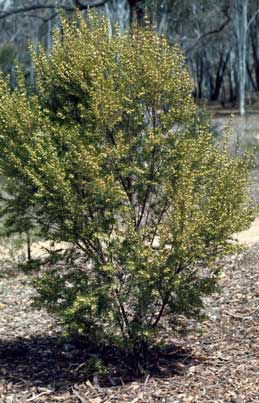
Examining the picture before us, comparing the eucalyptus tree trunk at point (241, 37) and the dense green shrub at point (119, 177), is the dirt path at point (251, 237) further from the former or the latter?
the eucalyptus tree trunk at point (241, 37)

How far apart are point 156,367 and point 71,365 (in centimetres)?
76

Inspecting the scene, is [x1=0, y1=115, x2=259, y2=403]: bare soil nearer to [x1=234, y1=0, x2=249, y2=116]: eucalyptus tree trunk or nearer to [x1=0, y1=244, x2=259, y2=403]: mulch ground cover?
[x1=0, y1=244, x2=259, y2=403]: mulch ground cover

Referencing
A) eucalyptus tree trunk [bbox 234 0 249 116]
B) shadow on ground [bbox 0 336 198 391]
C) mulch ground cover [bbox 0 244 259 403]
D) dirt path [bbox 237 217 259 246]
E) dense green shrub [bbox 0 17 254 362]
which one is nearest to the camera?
dense green shrub [bbox 0 17 254 362]

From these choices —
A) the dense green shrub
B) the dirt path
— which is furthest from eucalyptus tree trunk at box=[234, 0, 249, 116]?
the dense green shrub

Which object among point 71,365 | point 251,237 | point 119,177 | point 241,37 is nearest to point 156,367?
point 71,365

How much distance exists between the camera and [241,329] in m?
7.03

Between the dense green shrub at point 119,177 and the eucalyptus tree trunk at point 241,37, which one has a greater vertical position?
the eucalyptus tree trunk at point 241,37

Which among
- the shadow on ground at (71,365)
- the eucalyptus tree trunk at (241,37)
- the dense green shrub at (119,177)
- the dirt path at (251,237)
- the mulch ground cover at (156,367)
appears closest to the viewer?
the dense green shrub at (119,177)

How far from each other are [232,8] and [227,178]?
32.6m

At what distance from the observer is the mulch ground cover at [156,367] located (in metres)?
5.77

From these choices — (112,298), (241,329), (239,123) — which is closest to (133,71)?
(112,298)

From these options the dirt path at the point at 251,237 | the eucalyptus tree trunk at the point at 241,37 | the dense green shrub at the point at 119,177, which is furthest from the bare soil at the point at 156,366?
the eucalyptus tree trunk at the point at 241,37

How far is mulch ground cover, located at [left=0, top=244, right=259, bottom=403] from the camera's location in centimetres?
577

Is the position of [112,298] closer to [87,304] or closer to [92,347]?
[87,304]
